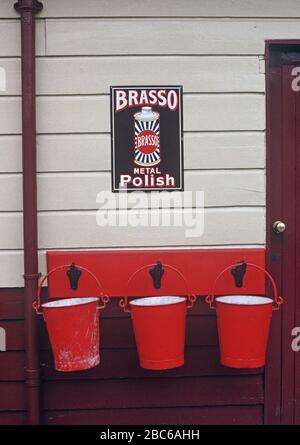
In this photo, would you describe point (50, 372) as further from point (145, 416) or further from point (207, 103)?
point (207, 103)

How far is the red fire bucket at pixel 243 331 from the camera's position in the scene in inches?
136

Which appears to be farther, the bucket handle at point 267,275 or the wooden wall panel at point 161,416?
the wooden wall panel at point 161,416

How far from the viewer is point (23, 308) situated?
3.78 m

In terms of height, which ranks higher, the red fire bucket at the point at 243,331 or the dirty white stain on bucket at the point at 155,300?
the dirty white stain on bucket at the point at 155,300

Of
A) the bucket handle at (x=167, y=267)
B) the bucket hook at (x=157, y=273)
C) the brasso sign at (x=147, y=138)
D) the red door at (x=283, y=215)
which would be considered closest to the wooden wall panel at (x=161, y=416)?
the red door at (x=283, y=215)

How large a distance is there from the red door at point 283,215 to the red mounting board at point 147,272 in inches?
8.4

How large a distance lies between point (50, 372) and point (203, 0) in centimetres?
257

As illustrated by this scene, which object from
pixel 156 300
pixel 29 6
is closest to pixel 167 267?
pixel 156 300

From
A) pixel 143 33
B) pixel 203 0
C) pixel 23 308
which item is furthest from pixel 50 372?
pixel 203 0

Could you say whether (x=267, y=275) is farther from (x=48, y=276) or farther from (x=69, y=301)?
(x=48, y=276)

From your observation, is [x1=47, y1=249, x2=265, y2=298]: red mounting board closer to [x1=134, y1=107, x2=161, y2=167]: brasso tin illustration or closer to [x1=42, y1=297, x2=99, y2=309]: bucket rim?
[x1=42, y1=297, x2=99, y2=309]: bucket rim

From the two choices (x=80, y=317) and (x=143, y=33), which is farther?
(x=143, y=33)

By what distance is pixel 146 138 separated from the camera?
149 inches

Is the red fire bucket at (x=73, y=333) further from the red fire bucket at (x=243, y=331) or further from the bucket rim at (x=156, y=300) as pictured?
the red fire bucket at (x=243, y=331)
